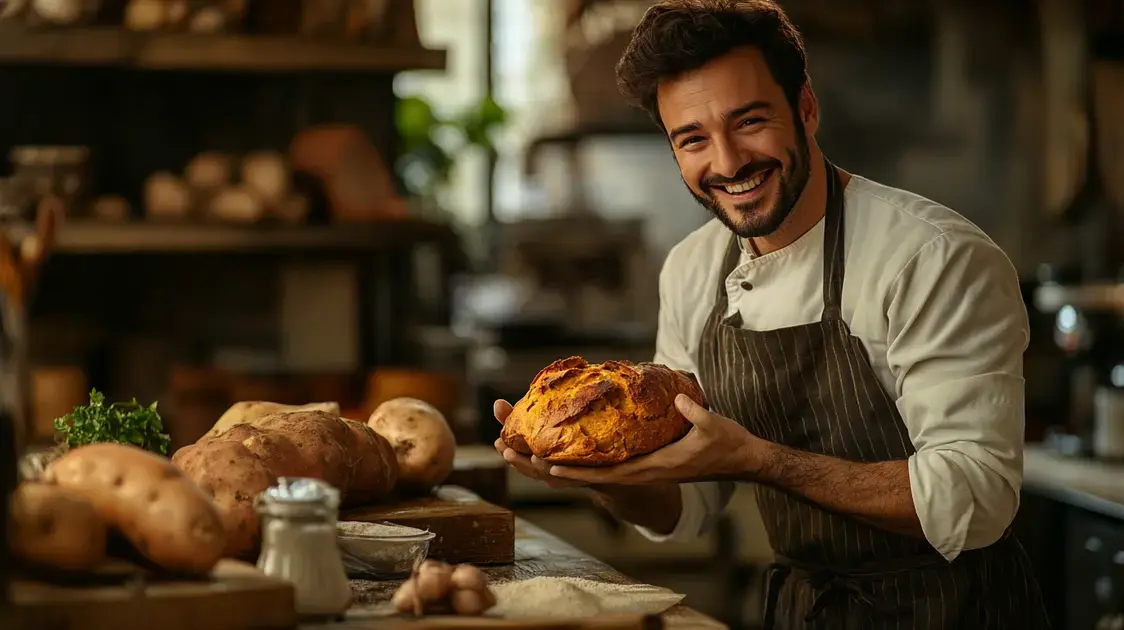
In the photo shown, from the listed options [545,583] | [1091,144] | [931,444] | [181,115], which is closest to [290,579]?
[545,583]

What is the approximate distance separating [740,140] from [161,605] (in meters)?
1.19

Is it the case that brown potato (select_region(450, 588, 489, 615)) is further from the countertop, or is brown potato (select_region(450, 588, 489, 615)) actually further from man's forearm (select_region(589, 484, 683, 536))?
the countertop

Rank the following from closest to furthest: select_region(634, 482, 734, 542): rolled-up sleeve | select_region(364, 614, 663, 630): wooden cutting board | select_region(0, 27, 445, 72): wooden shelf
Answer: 1. select_region(364, 614, 663, 630): wooden cutting board
2. select_region(634, 482, 734, 542): rolled-up sleeve
3. select_region(0, 27, 445, 72): wooden shelf

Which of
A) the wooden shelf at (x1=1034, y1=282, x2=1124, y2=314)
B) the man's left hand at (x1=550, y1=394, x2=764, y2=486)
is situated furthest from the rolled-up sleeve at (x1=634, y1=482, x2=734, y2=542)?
the wooden shelf at (x1=1034, y1=282, x2=1124, y2=314)

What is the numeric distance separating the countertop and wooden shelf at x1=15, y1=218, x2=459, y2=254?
180 centimetres

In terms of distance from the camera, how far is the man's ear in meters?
2.22

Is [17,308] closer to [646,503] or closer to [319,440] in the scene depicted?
[319,440]

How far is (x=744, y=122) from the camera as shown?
212 centimetres

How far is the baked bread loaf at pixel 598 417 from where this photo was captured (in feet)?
5.91

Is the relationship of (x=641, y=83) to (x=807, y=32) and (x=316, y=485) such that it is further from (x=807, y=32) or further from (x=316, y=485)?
(x=807, y=32)

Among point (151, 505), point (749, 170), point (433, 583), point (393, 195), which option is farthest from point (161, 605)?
point (393, 195)

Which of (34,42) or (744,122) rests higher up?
(34,42)

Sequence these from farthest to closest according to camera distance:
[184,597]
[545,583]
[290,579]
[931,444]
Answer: [931,444]
[545,583]
[290,579]
[184,597]

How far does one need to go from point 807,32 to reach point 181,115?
120 inches
